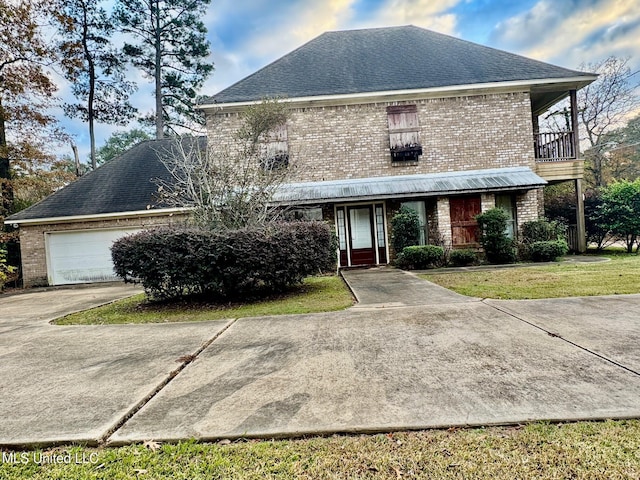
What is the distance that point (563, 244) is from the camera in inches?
394

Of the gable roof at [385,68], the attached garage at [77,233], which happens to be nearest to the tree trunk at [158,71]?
the attached garage at [77,233]

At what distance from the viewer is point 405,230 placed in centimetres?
1069

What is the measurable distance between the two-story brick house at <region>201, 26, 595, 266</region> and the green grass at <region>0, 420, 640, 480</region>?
31.3ft

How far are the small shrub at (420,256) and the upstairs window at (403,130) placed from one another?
3.54m

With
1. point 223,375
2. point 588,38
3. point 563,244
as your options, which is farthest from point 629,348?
point 588,38

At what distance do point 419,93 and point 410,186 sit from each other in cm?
332

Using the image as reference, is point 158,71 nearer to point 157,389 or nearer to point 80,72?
point 80,72

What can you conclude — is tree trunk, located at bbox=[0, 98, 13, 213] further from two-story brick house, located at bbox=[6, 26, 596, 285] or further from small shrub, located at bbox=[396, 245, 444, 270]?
small shrub, located at bbox=[396, 245, 444, 270]

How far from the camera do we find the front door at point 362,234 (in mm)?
11773

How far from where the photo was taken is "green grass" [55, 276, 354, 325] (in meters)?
5.50

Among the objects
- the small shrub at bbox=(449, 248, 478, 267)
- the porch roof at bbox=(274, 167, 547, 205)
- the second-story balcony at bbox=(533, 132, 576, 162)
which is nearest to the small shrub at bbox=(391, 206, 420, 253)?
the porch roof at bbox=(274, 167, 547, 205)

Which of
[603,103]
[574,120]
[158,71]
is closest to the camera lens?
[574,120]

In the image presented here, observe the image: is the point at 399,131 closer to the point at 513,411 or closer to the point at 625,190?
the point at 625,190

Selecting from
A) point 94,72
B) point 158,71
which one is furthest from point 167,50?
point 94,72
